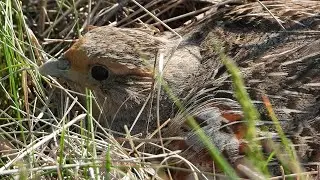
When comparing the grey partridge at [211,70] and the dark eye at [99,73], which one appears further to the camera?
the dark eye at [99,73]

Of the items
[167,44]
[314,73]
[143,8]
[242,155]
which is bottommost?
[242,155]

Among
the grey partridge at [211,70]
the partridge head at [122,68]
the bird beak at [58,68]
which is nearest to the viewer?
the grey partridge at [211,70]

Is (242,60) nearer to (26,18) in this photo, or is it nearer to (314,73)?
(314,73)

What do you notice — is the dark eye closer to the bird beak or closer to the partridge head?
the partridge head

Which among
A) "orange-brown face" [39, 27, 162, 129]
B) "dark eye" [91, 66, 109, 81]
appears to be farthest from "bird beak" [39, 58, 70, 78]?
"dark eye" [91, 66, 109, 81]

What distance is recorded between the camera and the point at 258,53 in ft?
12.4

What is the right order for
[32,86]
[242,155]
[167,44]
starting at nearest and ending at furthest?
[242,155] → [167,44] → [32,86]

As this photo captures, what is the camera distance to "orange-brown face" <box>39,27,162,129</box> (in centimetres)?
388

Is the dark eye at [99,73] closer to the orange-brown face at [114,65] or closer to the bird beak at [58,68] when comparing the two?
the orange-brown face at [114,65]

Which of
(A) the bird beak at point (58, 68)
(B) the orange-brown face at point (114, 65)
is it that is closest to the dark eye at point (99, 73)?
(B) the orange-brown face at point (114, 65)

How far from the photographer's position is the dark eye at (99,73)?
3927 millimetres

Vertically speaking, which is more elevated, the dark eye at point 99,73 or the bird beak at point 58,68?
the bird beak at point 58,68

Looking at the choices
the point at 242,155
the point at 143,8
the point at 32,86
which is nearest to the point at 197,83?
the point at 242,155

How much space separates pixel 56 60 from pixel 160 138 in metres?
0.83
